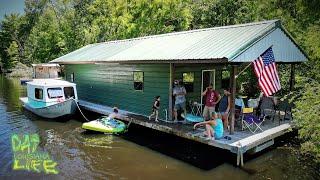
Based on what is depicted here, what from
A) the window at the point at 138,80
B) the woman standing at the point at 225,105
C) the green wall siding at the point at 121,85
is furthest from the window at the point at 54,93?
the woman standing at the point at 225,105

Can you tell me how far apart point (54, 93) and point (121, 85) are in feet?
14.3

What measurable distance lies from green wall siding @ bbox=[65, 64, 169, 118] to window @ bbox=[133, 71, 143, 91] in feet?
0.64

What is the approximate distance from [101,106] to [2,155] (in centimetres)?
763

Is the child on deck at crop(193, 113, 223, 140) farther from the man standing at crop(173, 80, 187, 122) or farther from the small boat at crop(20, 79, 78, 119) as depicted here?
the small boat at crop(20, 79, 78, 119)

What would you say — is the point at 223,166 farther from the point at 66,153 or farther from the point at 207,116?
the point at 66,153

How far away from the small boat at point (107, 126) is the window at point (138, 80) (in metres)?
2.14

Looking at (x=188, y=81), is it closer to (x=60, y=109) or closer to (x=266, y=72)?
(x=266, y=72)

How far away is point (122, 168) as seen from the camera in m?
11.5

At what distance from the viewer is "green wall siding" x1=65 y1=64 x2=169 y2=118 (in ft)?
50.2

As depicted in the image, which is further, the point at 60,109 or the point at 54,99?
the point at 54,99

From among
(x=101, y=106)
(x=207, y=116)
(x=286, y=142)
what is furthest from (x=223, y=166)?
(x=101, y=106)

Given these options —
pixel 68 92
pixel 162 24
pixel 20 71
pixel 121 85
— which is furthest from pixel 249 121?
pixel 20 71

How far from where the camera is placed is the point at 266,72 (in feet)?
40.3

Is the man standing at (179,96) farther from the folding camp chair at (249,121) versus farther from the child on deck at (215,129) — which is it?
the folding camp chair at (249,121)
